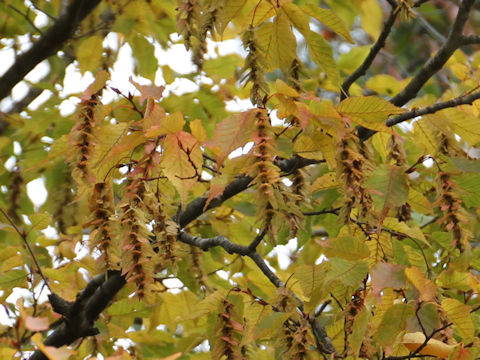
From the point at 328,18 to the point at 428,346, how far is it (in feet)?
2.14

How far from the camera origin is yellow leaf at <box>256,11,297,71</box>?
4.33 feet

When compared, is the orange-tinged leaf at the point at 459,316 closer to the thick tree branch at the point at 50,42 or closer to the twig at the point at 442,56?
the twig at the point at 442,56

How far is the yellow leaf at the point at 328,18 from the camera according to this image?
132 centimetres

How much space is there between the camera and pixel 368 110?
1176 millimetres

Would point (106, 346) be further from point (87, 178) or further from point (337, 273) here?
point (337, 273)

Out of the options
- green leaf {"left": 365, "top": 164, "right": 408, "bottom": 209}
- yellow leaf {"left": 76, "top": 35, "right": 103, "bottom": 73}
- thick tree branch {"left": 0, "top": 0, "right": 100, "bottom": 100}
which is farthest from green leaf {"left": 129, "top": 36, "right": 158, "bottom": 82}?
green leaf {"left": 365, "top": 164, "right": 408, "bottom": 209}

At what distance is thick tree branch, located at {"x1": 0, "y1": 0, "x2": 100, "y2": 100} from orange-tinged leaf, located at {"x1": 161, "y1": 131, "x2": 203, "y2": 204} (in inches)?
38.8

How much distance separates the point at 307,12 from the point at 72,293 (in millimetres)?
1047

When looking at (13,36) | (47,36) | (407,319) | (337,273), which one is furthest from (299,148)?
(13,36)

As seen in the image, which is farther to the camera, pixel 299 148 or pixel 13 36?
pixel 13 36

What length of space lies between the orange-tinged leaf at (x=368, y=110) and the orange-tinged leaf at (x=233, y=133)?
0.17 m

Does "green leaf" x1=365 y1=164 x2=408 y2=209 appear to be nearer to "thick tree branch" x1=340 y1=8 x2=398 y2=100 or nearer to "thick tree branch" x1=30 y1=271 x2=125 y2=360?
"thick tree branch" x1=340 y1=8 x2=398 y2=100

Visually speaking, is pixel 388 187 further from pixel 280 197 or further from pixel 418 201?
pixel 418 201

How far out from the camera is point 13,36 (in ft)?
7.43
